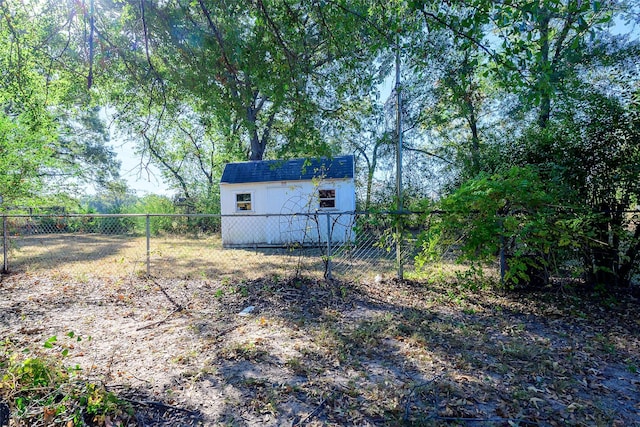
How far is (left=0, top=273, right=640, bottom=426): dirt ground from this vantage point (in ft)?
7.09

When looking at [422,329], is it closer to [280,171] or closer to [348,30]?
[348,30]

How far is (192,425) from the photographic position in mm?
1998

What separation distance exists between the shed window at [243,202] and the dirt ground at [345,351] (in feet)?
21.2

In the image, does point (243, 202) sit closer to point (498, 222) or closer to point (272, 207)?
point (272, 207)

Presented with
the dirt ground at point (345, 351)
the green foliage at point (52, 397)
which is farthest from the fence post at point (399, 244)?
the green foliage at point (52, 397)

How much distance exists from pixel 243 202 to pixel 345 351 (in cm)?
922

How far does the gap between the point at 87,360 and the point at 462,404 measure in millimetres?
3096

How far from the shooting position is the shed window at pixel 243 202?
11539 mm

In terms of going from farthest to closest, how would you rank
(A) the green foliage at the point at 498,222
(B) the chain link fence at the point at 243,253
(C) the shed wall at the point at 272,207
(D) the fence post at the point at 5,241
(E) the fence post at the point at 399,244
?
(C) the shed wall at the point at 272,207 → (D) the fence post at the point at 5,241 → (B) the chain link fence at the point at 243,253 → (E) the fence post at the point at 399,244 → (A) the green foliage at the point at 498,222

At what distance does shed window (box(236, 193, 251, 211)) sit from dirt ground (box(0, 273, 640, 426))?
647 cm

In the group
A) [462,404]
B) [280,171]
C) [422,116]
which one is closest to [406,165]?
[422,116]

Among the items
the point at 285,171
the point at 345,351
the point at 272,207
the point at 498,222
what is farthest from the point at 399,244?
the point at 285,171

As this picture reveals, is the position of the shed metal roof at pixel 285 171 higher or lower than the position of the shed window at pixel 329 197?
higher

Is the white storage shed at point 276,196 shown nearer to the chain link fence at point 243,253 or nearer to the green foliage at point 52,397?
the chain link fence at point 243,253
